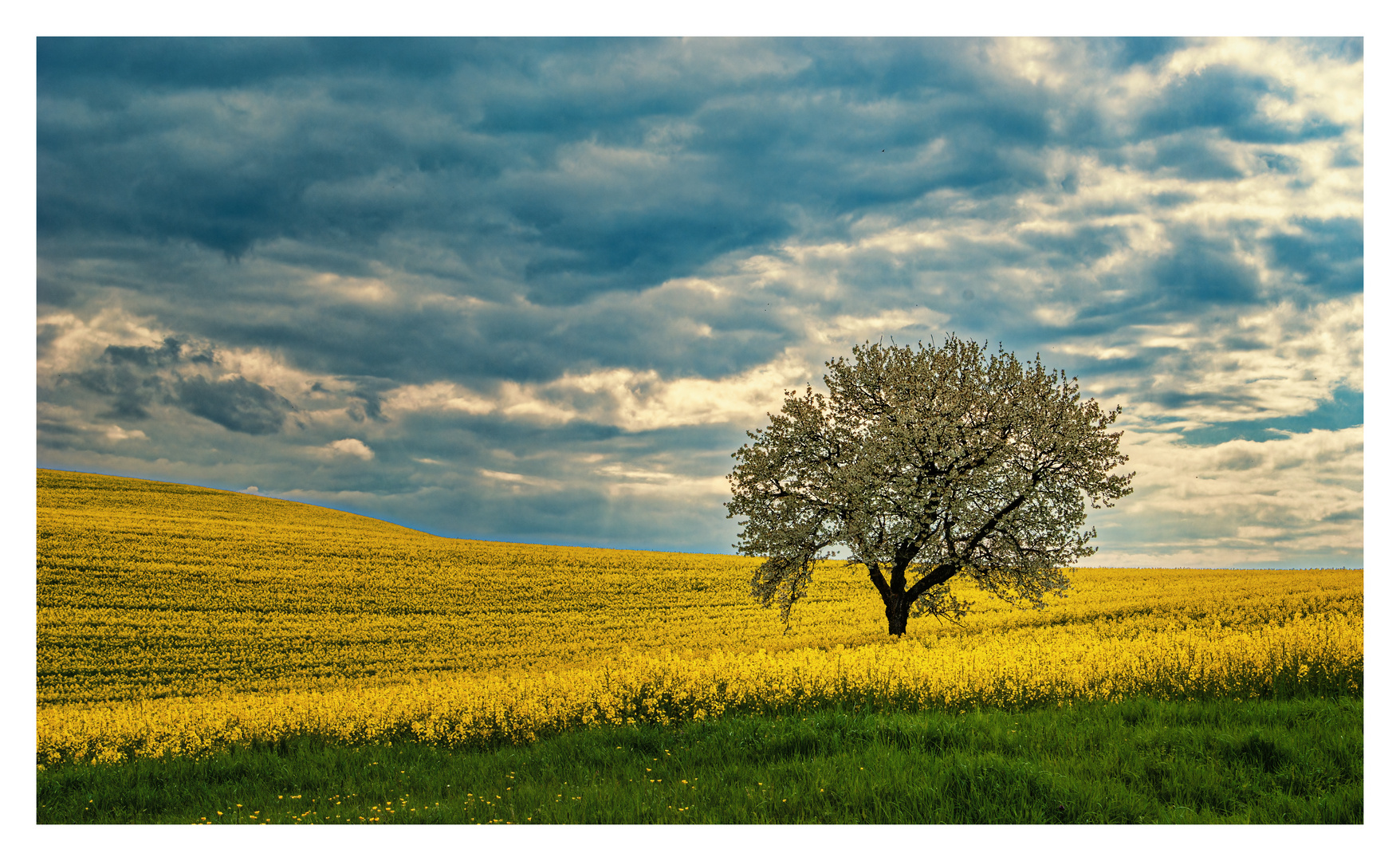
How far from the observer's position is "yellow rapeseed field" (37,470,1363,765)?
41.3ft

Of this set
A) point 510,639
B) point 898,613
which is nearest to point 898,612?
point 898,613

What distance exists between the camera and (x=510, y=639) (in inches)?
1160

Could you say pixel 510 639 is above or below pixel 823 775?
below

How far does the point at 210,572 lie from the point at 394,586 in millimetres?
8174

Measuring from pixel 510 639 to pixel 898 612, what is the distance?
15.1m

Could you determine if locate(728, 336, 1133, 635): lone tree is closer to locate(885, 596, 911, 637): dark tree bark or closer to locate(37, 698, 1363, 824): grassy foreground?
locate(885, 596, 911, 637): dark tree bark

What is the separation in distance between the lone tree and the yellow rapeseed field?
2.00 metres

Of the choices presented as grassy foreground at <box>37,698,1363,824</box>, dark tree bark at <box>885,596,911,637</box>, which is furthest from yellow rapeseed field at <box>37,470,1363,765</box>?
grassy foreground at <box>37,698,1363,824</box>

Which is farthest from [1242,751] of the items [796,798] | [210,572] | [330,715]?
[210,572]

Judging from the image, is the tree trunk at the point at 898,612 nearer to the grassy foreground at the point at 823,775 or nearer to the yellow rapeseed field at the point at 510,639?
the yellow rapeseed field at the point at 510,639

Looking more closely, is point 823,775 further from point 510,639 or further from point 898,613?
point 510,639

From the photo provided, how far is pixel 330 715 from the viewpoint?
13.6 m

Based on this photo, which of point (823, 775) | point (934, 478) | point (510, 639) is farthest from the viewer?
point (510, 639)

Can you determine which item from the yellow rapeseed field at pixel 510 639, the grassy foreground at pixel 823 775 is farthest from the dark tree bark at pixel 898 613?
the grassy foreground at pixel 823 775
